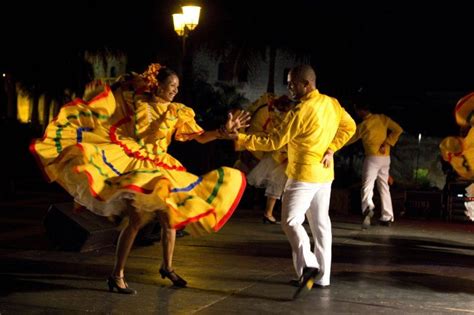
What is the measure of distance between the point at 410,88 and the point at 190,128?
2721 cm

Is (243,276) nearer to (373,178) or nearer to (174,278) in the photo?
(174,278)

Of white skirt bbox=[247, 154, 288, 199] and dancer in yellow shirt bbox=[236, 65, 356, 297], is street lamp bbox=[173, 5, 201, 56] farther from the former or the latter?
dancer in yellow shirt bbox=[236, 65, 356, 297]

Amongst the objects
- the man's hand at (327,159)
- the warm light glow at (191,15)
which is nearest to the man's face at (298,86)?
the man's hand at (327,159)

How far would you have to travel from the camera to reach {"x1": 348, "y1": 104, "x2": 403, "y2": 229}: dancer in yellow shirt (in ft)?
46.2

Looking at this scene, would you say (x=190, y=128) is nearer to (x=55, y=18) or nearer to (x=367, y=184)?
(x=367, y=184)

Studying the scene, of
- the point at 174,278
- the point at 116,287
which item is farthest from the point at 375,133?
the point at 116,287

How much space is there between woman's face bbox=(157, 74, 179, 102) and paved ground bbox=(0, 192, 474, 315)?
6.02 feet

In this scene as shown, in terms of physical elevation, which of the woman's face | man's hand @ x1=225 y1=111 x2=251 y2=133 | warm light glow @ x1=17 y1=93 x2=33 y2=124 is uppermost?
the woman's face

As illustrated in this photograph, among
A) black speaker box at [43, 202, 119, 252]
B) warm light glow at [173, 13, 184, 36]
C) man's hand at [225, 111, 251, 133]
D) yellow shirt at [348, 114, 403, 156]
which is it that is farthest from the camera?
warm light glow at [173, 13, 184, 36]

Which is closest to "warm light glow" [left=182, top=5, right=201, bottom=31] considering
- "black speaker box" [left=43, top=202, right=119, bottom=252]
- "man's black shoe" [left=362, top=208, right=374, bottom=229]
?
"man's black shoe" [left=362, top=208, right=374, bottom=229]

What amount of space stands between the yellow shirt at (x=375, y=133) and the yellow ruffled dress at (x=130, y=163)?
5805 millimetres

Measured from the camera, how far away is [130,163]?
815cm

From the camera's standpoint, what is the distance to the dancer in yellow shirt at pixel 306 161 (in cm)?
822

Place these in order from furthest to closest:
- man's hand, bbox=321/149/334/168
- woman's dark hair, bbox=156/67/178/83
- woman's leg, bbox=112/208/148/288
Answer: man's hand, bbox=321/149/334/168 → woman's dark hair, bbox=156/67/178/83 → woman's leg, bbox=112/208/148/288
